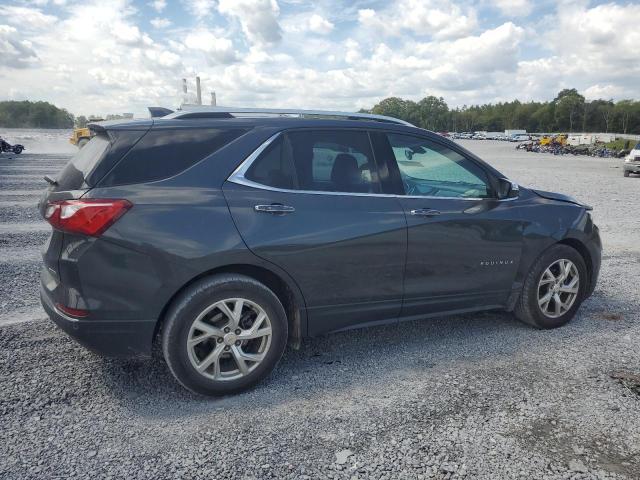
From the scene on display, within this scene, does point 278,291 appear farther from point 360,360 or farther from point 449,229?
point 449,229

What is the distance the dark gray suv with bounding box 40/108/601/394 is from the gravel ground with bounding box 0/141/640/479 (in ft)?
1.09

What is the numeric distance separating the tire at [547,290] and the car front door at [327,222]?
1.31 metres

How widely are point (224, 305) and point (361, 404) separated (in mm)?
1069

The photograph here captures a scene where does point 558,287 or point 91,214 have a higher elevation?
point 91,214

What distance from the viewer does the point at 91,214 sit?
2855 millimetres

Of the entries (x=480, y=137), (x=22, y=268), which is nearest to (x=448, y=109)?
(x=480, y=137)

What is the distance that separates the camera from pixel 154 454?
2.67m

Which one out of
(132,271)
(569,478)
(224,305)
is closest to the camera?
(569,478)

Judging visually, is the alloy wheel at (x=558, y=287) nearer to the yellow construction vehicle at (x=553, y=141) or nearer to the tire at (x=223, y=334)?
the tire at (x=223, y=334)

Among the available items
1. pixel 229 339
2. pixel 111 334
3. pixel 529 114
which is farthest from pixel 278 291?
pixel 529 114

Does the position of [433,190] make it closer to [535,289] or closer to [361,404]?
[535,289]

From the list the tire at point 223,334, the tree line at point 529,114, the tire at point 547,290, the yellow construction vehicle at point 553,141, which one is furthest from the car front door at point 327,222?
the tree line at point 529,114

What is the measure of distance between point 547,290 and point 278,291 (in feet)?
7.97

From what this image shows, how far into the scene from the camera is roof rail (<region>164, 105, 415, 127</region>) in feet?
11.2
